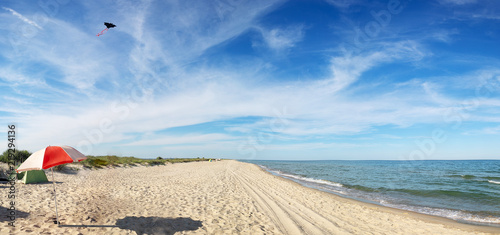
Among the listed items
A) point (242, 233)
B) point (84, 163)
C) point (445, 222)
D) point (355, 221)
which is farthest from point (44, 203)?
point (84, 163)

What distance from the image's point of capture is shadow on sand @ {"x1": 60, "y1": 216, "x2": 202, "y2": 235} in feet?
22.1

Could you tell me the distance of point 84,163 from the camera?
2630 centimetres

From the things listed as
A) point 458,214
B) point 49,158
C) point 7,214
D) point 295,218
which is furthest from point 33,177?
point 458,214

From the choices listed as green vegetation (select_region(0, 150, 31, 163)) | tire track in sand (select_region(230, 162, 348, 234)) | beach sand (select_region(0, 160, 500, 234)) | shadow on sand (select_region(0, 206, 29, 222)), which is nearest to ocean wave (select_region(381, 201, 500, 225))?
beach sand (select_region(0, 160, 500, 234))

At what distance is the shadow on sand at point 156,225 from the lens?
6734mm

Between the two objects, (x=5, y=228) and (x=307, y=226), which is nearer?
(x=5, y=228)

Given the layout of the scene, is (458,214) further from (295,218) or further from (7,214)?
(7,214)

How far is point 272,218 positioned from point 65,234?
251 inches

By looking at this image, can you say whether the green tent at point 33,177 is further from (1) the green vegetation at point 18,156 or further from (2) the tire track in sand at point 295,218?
(2) the tire track in sand at point 295,218

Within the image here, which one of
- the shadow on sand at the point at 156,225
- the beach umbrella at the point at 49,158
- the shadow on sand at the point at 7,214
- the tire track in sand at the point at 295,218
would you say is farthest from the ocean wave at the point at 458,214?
the shadow on sand at the point at 7,214

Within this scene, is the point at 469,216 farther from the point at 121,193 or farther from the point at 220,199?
the point at 121,193

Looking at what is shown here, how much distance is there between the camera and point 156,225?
23.5ft

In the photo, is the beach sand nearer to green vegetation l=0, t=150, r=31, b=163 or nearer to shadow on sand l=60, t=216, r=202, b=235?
shadow on sand l=60, t=216, r=202, b=235


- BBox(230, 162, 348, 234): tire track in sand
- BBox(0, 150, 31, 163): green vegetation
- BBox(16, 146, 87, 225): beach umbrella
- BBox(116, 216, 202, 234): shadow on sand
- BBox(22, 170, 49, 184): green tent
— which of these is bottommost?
BBox(230, 162, 348, 234): tire track in sand
